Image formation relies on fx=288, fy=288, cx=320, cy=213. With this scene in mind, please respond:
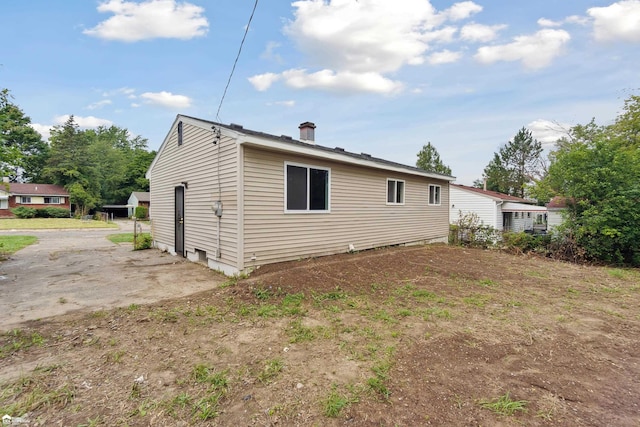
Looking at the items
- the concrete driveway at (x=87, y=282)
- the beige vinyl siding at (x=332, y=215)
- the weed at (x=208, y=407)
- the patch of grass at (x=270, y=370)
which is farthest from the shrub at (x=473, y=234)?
the weed at (x=208, y=407)

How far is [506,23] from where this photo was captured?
842 centimetres

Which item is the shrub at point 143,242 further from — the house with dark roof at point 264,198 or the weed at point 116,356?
the weed at point 116,356

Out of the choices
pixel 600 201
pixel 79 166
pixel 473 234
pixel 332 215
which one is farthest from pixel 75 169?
pixel 600 201

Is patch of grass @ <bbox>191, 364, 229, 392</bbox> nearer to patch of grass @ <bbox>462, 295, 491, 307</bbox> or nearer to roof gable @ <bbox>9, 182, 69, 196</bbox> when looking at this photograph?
patch of grass @ <bbox>462, 295, 491, 307</bbox>

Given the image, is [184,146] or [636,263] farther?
[636,263]

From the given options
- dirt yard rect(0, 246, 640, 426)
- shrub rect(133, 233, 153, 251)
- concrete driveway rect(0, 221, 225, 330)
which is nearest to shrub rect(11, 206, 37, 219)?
concrete driveway rect(0, 221, 225, 330)

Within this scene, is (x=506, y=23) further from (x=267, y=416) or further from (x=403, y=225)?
(x=267, y=416)

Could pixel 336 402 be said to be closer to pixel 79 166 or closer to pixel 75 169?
pixel 75 169

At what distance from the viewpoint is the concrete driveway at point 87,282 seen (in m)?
4.44

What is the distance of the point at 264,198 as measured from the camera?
20.6 feet

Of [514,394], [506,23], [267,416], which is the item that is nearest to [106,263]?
[267,416]

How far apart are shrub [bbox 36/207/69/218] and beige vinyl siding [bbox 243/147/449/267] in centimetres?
3807

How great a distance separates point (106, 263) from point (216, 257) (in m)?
3.58

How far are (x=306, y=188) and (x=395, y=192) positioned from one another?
4240 millimetres
